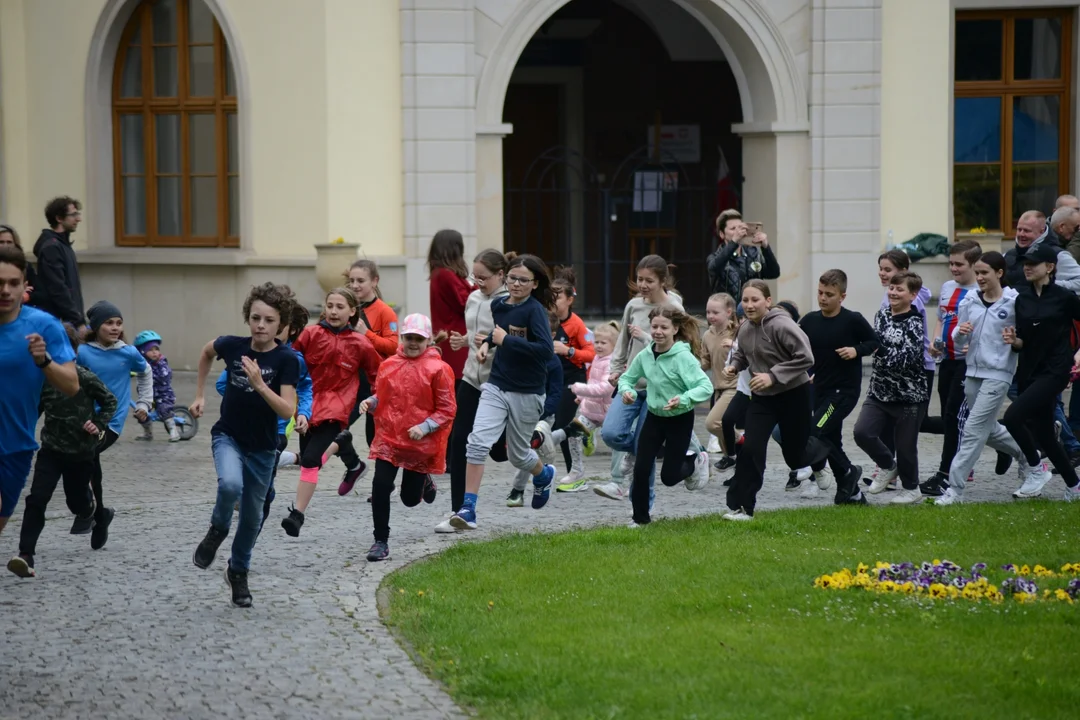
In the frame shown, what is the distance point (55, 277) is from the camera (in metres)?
12.7

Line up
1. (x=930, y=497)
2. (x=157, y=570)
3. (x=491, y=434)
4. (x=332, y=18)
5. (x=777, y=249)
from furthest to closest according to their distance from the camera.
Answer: (x=777, y=249)
(x=332, y=18)
(x=930, y=497)
(x=491, y=434)
(x=157, y=570)

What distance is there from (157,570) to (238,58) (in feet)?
33.5

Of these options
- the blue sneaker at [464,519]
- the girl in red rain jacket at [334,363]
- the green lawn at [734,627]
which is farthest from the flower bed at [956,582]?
the girl in red rain jacket at [334,363]

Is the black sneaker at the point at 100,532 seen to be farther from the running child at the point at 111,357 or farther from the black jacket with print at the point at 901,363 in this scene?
the black jacket with print at the point at 901,363

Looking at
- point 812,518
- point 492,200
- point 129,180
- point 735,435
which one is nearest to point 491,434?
point 812,518

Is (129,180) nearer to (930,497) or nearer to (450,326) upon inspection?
(450,326)

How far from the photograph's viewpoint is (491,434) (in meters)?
9.19

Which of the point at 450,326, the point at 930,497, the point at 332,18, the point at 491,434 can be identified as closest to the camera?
the point at 491,434

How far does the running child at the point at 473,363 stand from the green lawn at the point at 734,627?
741mm

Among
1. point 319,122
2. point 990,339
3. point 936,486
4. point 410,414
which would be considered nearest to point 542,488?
point 410,414

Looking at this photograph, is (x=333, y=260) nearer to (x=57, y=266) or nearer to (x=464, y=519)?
(x=57, y=266)

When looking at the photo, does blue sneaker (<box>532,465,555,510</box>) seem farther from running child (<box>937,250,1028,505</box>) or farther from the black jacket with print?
running child (<box>937,250,1028,505</box>)

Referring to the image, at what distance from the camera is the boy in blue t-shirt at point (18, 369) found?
6711 millimetres

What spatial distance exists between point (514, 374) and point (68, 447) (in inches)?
101
